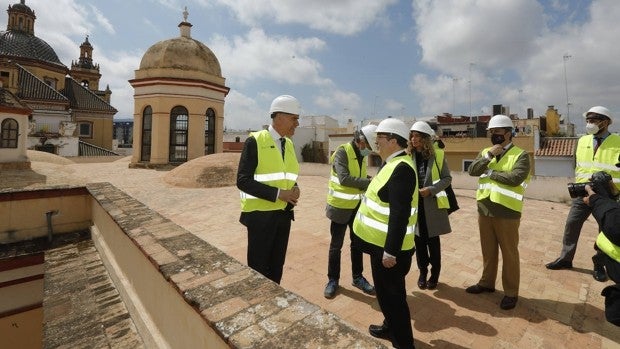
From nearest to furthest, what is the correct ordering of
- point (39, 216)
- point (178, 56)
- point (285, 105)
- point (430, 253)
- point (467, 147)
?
1. point (285, 105)
2. point (430, 253)
3. point (39, 216)
4. point (178, 56)
5. point (467, 147)

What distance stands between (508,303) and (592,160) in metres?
2.27

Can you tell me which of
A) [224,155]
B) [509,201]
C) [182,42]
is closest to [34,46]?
[182,42]

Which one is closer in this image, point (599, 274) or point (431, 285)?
point (431, 285)

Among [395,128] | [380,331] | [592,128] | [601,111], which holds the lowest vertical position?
[380,331]

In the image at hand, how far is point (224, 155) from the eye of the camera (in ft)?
46.3

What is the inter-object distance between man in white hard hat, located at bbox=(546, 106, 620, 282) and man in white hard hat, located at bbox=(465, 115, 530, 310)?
47.4 inches

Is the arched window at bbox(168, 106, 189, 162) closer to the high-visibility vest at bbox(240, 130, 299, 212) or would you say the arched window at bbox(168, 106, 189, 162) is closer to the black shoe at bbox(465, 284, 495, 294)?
the high-visibility vest at bbox(240, 130, 299, 212)

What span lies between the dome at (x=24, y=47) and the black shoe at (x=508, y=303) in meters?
50.0

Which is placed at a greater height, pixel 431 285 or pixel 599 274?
pixel 599 274

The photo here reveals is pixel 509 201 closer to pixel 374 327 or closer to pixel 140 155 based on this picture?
pixel 374 327

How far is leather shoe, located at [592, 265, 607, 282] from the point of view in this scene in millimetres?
3883

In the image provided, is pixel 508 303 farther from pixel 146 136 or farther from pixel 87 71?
pixel 87 71

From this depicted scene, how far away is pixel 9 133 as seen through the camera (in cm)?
1723

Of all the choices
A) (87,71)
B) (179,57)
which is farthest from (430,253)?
(87,71)
